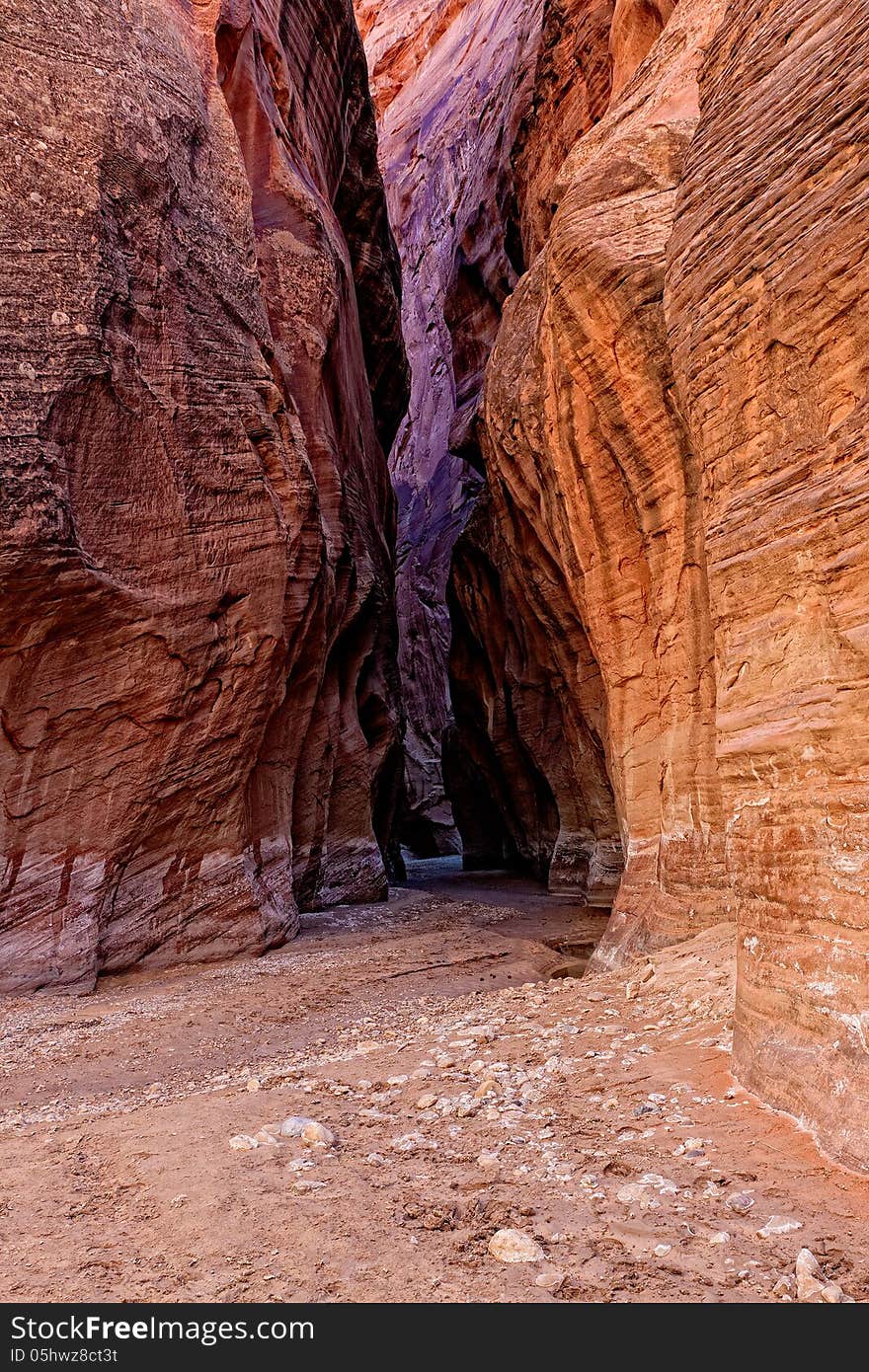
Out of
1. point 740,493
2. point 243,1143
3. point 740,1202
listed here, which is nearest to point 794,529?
point 740,493

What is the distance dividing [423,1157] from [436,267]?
41.0m

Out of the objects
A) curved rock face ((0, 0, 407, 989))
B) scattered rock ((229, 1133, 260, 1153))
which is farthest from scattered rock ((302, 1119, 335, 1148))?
curved rock face ((0, 0, 407, 989))

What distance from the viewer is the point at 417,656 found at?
126 ft

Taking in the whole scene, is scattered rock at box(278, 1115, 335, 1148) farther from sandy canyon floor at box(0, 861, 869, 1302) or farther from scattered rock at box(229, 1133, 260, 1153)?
scattered rock at box(229, 1133, 260, 1153)

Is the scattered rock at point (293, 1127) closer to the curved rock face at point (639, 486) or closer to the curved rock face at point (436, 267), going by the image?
the curved rock face at point (639, 486)

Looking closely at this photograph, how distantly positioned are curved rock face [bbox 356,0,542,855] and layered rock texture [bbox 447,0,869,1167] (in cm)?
1435

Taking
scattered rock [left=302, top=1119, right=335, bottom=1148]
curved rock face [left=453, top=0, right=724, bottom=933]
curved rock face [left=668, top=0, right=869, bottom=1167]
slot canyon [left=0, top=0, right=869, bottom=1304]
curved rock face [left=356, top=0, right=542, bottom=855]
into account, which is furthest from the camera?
curved rock face [left=356, top=0, right=542, bottom=855]

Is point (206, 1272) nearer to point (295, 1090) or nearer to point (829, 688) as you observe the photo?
point (295, 1090)

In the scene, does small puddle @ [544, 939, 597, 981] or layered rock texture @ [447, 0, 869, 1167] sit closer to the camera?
layered rock texture @ [447, 0, 869, 1167]

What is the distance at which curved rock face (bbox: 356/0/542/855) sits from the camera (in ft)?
86.8

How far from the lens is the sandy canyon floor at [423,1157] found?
283cm

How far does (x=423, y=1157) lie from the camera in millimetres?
3926

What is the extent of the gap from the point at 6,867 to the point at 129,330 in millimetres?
6404

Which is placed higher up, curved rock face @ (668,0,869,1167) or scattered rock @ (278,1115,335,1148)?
curved rock face @ (668,0,869,1167)
